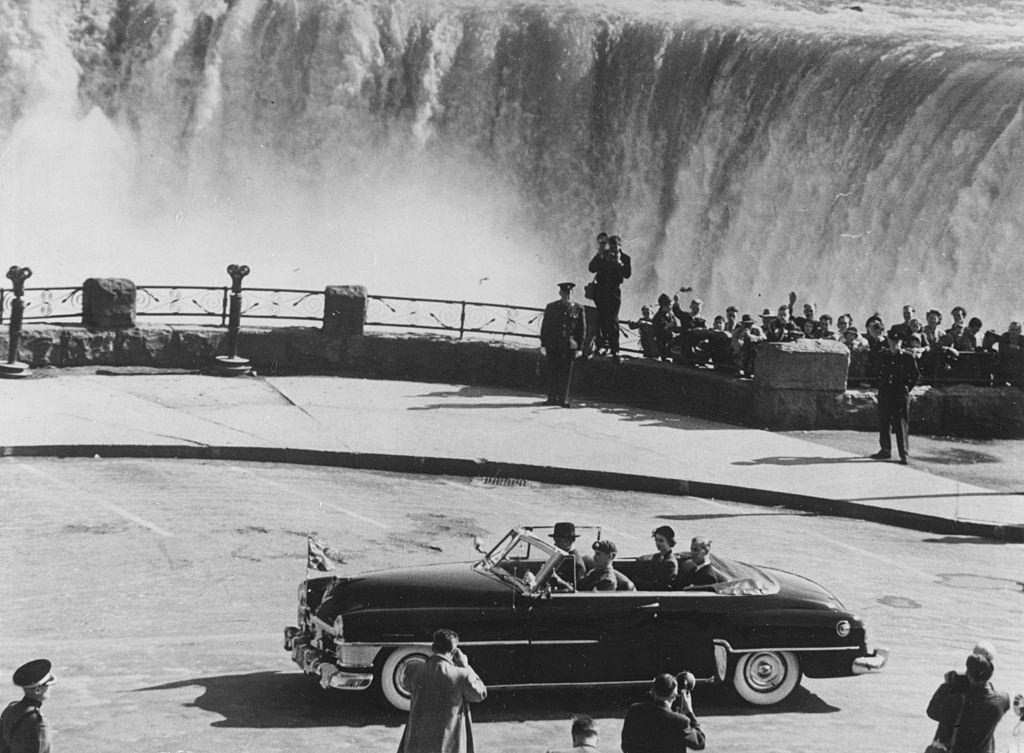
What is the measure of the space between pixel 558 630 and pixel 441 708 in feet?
6.49

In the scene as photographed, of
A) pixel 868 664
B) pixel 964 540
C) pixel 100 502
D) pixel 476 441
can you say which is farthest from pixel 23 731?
pixel 476 441

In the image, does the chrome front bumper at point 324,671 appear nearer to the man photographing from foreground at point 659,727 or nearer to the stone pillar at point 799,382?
the man photographing from foreground at point 659,727

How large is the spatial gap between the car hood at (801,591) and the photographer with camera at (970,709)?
2.26 meters

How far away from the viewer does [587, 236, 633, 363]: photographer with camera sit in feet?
67.6

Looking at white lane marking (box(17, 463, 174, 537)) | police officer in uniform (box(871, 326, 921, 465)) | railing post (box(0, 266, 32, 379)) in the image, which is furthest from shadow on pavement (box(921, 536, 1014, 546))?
railing post (box(0, 266, 32, 379))

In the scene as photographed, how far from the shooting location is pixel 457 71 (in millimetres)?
49469

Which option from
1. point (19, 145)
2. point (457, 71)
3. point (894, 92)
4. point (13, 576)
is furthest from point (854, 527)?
point (19, 145)

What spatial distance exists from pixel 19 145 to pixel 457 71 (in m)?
14.3

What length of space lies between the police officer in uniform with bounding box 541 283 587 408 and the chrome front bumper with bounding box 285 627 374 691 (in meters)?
10.9

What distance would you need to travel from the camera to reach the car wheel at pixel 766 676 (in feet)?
31.5

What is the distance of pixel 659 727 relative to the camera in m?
7.06

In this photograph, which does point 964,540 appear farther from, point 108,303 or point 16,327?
point 16,327

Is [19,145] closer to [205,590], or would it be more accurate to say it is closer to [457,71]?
[457,71]

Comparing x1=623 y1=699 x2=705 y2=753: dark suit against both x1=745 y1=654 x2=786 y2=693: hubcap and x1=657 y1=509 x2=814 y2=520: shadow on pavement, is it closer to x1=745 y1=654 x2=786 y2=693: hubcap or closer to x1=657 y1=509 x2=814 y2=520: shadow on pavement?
x1=745 y1=654 x2=786 y2=693: hubcap
